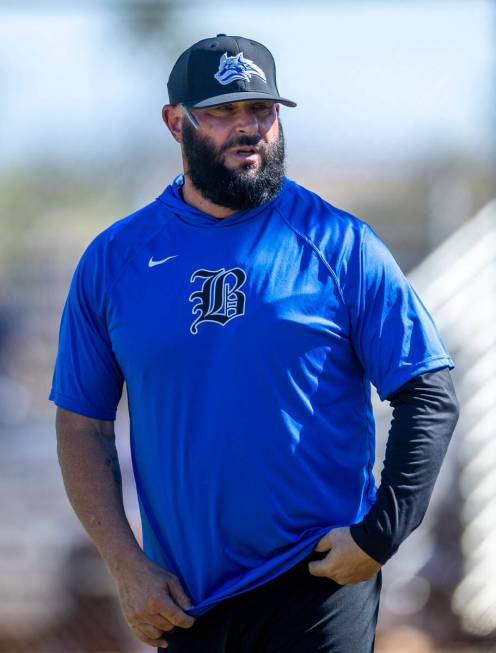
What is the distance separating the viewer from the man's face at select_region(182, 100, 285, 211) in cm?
306

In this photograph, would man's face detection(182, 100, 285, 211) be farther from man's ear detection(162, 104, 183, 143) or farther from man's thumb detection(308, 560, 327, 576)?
man's thumb detection(308, 560, 327, 576)

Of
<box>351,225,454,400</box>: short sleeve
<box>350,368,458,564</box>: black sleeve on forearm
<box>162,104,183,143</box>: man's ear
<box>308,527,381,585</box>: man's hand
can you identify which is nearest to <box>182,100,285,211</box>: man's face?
<box>162,104,183,143</box>: man's ear

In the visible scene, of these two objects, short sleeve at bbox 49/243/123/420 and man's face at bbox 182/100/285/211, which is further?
short sleeve at bbox 49/243/123/420

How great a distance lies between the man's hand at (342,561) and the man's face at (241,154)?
2.86 feet

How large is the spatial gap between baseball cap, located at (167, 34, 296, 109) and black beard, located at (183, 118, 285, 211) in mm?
110

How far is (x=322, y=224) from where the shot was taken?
303 centimetres

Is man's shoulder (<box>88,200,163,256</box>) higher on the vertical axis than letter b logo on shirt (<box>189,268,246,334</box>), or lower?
higher

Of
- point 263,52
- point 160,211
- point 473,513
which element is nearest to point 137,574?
point 160,211

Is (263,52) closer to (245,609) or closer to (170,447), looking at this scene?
(170,447)

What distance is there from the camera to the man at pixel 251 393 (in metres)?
2.88

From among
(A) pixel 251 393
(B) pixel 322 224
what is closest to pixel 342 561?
(A) pixel 251 393

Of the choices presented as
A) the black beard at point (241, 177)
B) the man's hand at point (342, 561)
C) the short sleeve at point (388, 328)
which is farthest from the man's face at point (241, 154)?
the man's hand at point (342, 561)

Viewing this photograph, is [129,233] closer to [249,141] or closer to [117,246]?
[117,246]

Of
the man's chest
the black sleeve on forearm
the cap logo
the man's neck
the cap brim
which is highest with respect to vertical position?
the cap logo
